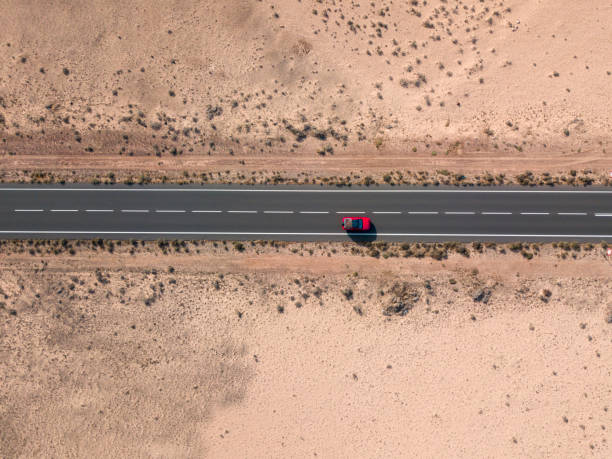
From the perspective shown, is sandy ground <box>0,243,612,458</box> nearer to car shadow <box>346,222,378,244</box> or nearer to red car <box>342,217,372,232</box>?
car shadow <box>346,222,378,244</box>

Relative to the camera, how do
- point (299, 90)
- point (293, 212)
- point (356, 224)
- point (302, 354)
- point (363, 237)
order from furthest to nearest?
point (299, 90)
point (293, 212)
point (363, 237)
point (356, 224)
point (302, 354)

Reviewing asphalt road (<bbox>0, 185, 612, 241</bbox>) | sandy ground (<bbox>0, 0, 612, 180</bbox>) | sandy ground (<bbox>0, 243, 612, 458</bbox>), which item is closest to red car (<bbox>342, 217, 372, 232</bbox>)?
asphalt road (<bbox>0, 185, 612, 241</bbox>)

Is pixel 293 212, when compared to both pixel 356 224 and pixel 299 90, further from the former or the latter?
pixel 299 90

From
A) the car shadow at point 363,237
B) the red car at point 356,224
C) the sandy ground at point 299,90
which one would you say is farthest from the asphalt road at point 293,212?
the sandy ground at point 299,90

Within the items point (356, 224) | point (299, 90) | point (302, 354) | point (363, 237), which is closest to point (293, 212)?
point (356, 224)

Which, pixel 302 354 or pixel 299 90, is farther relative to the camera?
pixel 299 90

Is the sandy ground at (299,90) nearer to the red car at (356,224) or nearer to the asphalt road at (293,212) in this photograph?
the asphalt road at (293,212)

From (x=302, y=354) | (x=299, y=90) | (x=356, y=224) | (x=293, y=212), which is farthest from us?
(x=299, y=90)
